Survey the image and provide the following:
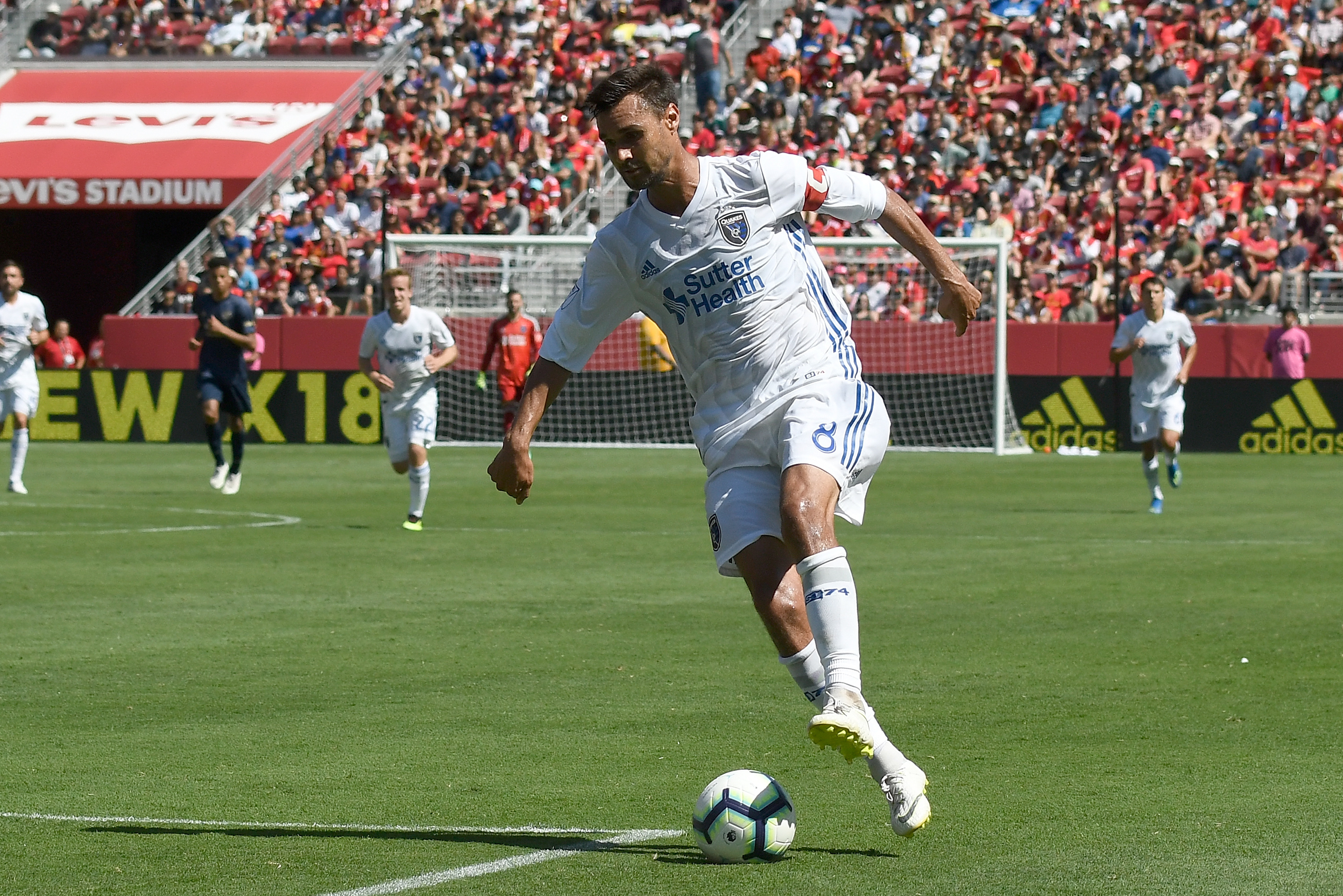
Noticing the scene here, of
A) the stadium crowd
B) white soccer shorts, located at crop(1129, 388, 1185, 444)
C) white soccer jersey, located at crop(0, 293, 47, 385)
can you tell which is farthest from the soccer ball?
the stadium crowd

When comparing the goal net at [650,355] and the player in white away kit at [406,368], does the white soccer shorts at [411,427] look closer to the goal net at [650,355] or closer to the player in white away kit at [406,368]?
the player in white away kit at [406,368]

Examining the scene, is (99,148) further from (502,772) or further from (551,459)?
(502,772)

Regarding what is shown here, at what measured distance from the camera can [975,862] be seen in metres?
5.57

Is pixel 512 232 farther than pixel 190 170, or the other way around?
pixel 190 170

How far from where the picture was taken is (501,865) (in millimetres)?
5570

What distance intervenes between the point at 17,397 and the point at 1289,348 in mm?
16874

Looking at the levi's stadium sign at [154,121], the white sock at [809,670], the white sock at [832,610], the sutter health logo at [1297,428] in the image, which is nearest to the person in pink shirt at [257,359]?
the levi's stadium sign at [154,121]

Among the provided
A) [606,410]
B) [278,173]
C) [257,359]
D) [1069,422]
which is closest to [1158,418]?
[1069,422]

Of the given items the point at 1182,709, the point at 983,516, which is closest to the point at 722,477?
the point at 1182,709

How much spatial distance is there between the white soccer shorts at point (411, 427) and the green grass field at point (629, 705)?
72cm

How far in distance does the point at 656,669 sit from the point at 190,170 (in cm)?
3320

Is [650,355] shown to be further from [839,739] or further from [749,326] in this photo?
[839,739]

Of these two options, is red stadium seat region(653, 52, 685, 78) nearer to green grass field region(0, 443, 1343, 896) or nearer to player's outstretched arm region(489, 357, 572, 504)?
green grass field region(0, 443, 1343, 896)

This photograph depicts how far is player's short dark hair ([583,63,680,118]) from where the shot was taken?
611 cm
